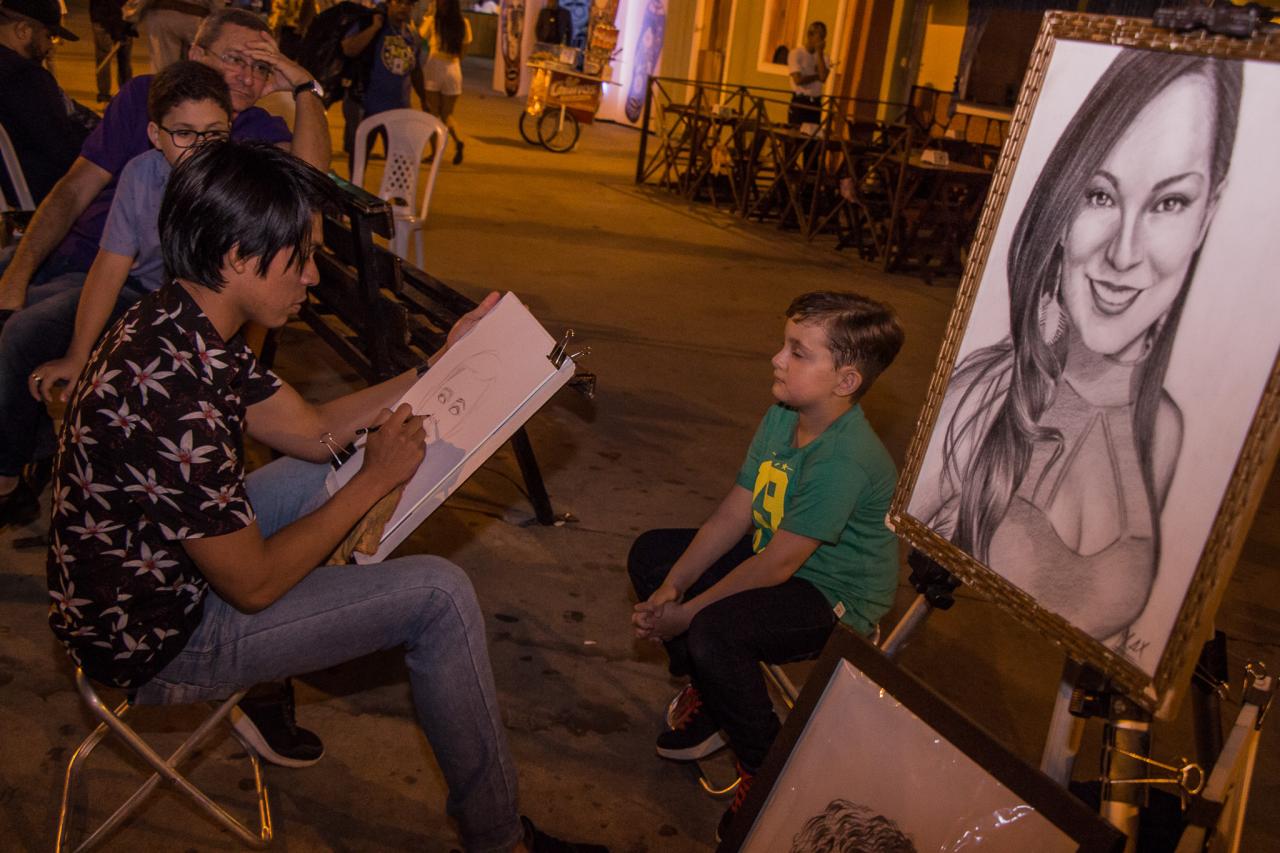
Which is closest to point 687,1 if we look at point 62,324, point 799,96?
point 799,96

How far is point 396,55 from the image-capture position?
806cm

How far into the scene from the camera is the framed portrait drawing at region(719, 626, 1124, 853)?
1370 millimetres

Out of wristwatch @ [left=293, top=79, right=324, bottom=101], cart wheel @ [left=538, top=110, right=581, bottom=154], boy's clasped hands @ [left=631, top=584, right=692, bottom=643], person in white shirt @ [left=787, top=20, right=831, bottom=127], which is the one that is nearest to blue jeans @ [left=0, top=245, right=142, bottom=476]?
wristwatch @ [left=293, top=79, right=324, bottom=101]

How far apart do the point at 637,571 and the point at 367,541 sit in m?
0.80

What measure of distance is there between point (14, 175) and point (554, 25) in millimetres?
14344

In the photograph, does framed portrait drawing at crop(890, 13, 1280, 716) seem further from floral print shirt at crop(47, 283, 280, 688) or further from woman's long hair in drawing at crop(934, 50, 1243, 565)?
floral print shirt at crop(47, 283, 280, 688)

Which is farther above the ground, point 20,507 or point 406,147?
point 406,147

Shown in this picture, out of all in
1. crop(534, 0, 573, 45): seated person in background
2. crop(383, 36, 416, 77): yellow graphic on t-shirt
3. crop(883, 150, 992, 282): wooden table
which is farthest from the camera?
crop(534, 0, 573, 45): seated person in background

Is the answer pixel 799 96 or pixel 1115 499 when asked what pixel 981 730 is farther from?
pixel 799 96

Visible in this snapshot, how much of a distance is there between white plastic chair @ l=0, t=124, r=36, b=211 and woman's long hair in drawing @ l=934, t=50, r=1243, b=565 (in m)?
3.85

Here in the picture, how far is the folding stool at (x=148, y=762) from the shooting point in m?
2.02

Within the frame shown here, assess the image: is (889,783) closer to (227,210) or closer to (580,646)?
(227,210)

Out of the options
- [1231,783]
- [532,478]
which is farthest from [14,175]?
[1231,783]

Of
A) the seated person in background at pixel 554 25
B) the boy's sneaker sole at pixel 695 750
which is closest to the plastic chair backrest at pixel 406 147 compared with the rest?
the boy's sneaker sole at pixel 695 750
